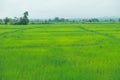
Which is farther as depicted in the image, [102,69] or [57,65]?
[57,65]

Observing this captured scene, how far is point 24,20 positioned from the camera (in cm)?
4288

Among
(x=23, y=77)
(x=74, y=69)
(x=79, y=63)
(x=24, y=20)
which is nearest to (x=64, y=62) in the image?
(x=79, y=63)

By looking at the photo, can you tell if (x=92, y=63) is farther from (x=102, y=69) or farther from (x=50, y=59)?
(x=50, y=59)

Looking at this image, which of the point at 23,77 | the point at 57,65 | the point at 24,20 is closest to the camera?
the point at 23,77

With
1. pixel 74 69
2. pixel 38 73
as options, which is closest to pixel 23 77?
pixel 38 73

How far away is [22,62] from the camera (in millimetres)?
6277

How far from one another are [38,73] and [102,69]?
51.7 inches

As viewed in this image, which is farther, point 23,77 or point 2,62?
point 2,62

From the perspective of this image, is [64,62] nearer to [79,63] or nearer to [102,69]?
[79,63]

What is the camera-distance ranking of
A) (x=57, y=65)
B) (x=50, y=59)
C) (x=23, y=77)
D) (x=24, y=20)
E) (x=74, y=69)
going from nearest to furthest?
(x=23, y=77), (x=74, y=69), (x=57, y=65), (x=50, y=59), (x=24, y=20)

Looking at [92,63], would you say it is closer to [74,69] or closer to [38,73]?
[74,69]

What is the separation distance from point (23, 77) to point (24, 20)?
38.6 metres

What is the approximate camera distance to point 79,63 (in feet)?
20.2

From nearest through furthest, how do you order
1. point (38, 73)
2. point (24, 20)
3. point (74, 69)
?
1. point (38, 73)
2. point (74, 69)
3. point (24, 20)
